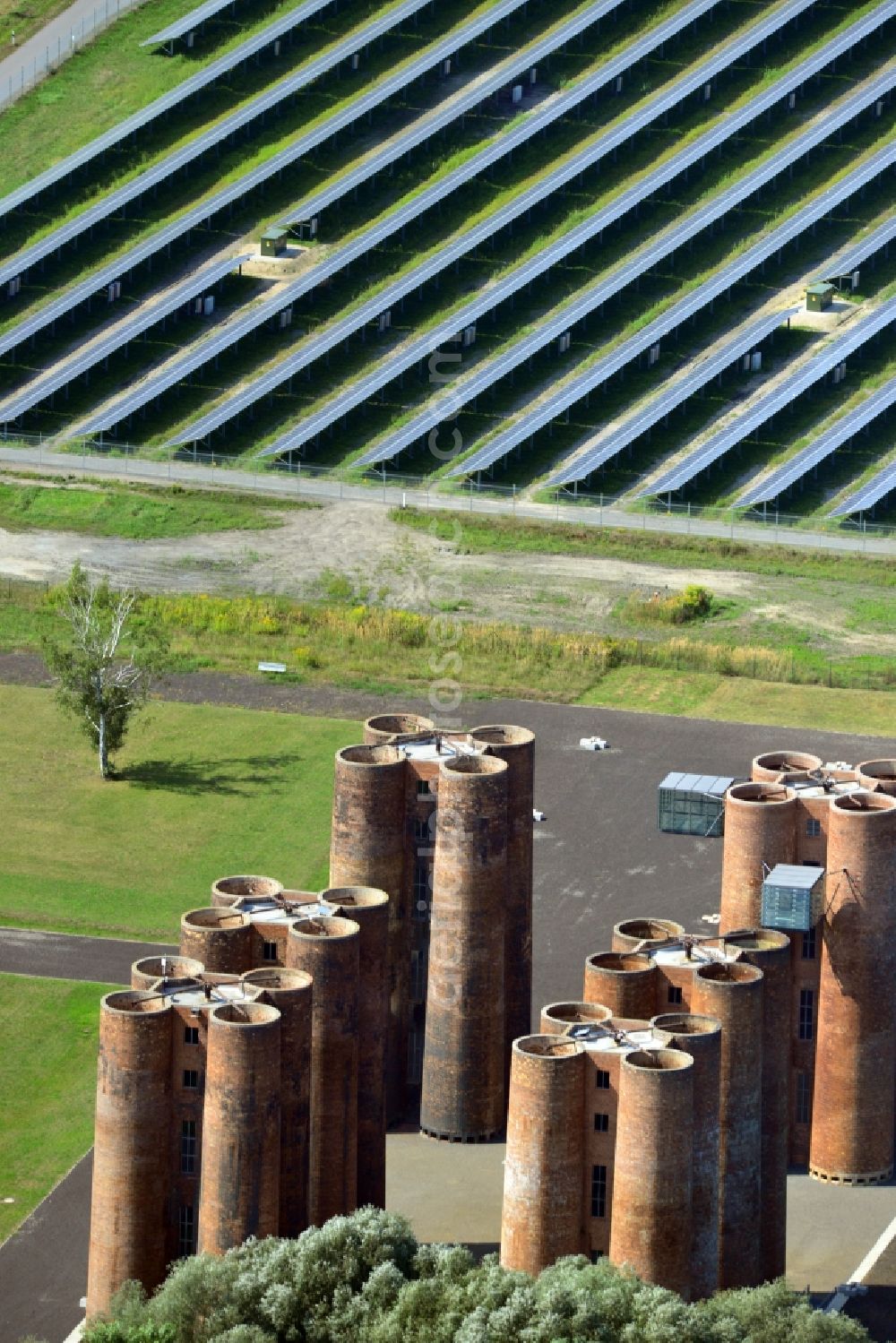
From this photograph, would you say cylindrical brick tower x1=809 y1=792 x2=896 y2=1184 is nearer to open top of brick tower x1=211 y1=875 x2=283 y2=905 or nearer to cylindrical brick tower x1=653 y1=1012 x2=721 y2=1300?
cylindrical brick tower x1=653 y1=1012 x2=721 y2=1300

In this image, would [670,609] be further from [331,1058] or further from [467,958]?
[331,1058]

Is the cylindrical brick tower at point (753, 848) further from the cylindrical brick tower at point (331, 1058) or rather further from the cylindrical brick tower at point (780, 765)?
the cylindrical brick tower at point (331, 1058)

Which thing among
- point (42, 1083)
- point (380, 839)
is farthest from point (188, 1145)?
point (42, 1083)

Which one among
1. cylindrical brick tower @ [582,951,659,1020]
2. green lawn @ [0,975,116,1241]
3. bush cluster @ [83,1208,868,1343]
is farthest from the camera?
green lawn @ [0,975,116,1241]

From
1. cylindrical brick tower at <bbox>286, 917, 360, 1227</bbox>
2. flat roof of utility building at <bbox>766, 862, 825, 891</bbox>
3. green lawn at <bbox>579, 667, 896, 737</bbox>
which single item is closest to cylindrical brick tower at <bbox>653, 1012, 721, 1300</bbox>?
cylindrical brick tower at <bbox>286, 917, 360, 1227</bbox>

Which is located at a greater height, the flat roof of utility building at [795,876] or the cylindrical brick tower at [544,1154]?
the flat roof of utility building at [795,876]

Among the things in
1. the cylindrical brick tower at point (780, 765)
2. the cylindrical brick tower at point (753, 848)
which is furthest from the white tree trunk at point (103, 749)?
the cylindrical brick tower at point (753, 848)

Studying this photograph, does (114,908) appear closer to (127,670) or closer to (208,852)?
(208,852)
